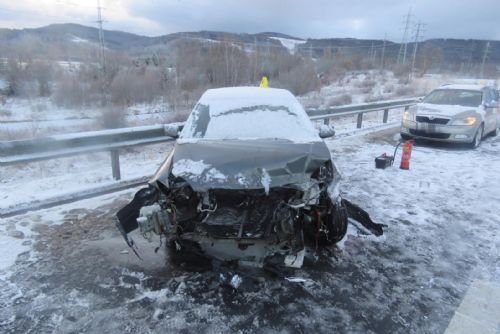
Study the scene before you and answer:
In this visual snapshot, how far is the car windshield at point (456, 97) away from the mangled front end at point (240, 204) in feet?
30.1

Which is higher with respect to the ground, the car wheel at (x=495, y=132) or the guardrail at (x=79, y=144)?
the guardrail at (x=79, y=144)

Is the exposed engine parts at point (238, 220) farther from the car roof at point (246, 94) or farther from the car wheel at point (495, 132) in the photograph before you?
the car wheel at point (495, 132)

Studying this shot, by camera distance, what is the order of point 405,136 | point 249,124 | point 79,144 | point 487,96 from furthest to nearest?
point 487,96
point 405,136
point 79,144
point 249,124

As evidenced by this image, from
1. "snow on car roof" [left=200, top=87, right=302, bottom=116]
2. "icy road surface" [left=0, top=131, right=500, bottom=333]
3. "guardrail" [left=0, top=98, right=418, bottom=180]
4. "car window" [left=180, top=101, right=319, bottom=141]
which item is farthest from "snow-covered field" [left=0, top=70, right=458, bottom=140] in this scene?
"car window" [left=180, top=101, right=319, bottom=141]

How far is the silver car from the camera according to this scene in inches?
398

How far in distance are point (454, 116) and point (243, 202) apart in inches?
344

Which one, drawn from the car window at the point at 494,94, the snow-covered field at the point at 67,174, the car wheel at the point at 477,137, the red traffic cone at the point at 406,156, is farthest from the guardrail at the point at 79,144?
the car window at the point at 494,94

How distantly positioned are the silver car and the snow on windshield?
254 inches

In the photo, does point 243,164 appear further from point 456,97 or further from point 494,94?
point 494,94

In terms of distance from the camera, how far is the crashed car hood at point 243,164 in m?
3.42

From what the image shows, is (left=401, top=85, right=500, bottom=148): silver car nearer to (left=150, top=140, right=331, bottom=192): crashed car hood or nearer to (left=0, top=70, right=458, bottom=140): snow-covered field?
(left=150, top=140, right=331, bottom=192): crashed car hood

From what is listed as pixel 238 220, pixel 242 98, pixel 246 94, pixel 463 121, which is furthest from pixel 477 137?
pixel 238 220

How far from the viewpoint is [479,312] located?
3.41 metres

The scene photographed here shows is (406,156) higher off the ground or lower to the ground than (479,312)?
Result: higher
